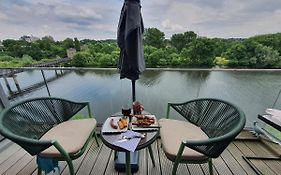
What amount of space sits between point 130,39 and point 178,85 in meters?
2.03

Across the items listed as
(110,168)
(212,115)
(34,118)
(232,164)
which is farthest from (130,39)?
(232,164)

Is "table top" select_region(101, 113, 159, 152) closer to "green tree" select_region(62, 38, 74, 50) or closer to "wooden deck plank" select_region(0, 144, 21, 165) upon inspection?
"wooden deck plank" select_region(0, 144, 21, 165)

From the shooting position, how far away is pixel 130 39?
1.74 metres

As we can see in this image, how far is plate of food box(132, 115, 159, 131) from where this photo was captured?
1.60m

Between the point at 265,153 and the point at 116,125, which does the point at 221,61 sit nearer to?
the point at 265,153

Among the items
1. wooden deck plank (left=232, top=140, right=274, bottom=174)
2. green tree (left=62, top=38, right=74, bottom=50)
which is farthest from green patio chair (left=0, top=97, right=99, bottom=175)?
green tree (left=62, top=38, right=74, bottom=50)

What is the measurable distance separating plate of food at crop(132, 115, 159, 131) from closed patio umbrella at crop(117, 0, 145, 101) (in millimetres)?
492

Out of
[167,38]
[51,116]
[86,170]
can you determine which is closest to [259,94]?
[167,38]

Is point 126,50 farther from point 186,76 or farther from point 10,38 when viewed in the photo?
point 10,38

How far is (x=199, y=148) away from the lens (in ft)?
4.55

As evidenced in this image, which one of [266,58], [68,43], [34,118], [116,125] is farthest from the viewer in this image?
[68,43]

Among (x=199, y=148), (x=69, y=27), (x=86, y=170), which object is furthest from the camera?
(x=69, y=27)

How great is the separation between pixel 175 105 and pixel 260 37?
118 inches

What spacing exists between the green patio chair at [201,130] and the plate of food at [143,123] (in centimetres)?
17
